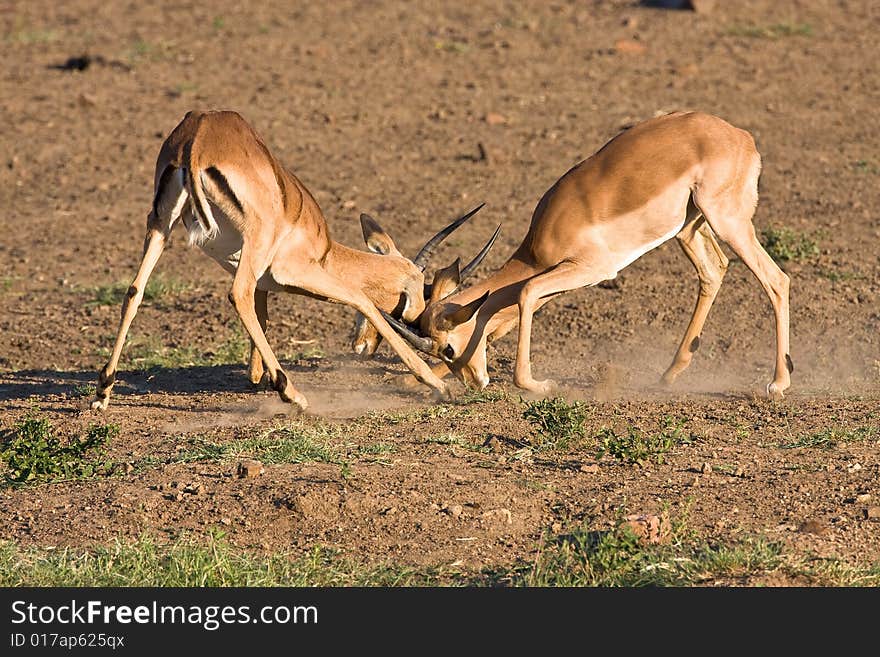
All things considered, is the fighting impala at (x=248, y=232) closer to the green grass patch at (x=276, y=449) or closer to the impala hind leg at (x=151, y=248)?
the impala hind leg at (x=151, y=248)

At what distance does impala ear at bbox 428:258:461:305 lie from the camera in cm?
905

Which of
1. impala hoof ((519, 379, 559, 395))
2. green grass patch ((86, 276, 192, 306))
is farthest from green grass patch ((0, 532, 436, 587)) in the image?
green grass patch ((86, 276, 192, 306))

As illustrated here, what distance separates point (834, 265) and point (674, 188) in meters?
3.16

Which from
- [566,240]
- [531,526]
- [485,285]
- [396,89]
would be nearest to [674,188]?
[566,240]

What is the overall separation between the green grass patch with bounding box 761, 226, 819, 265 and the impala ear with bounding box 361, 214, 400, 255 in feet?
12.1

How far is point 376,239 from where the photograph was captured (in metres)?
9.46

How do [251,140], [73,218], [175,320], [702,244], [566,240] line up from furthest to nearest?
1. [73,218]
2. [175,320]
3. [702,244]
4. [566,240]
5. [251,140]

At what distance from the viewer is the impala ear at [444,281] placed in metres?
9.05

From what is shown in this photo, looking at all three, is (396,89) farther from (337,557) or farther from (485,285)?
(337,557)

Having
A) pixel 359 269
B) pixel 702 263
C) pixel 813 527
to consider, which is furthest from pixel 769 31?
pixel 813 527

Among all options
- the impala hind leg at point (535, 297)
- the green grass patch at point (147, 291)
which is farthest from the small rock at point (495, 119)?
the impala hind leg at point (535, 297)

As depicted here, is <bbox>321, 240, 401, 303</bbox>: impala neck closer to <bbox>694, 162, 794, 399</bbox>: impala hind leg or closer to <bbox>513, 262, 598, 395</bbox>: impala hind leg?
<bbox>513, 262, 598, 395</bbox>: impala hind leg

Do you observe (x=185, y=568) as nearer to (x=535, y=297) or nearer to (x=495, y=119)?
(x=535, y=297)

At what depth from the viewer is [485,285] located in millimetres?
9016
